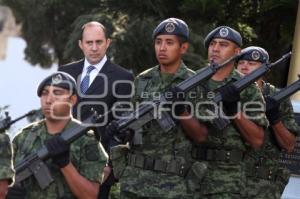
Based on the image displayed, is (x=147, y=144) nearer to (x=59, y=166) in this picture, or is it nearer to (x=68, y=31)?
(x=59, y=166)

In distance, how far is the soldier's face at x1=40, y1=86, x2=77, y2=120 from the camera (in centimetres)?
479

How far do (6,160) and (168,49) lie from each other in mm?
1614

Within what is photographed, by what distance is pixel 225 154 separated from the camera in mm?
5734

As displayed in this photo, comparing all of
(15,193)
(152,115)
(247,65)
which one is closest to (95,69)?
(152,115)

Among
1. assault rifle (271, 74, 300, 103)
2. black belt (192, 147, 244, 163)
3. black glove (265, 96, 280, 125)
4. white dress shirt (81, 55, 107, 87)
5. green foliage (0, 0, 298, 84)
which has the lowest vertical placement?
black belt (192, 147, 244, 163)

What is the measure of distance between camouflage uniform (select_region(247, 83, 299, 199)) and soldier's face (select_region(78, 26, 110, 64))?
1319mm

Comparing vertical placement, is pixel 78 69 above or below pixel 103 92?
above

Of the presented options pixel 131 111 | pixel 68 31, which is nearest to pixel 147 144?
pixel 131 111

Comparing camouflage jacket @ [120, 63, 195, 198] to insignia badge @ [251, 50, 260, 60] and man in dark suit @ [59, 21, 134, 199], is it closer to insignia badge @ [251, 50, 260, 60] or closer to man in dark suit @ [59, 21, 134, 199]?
man in dark suit @ [59, 21, 134, 199]

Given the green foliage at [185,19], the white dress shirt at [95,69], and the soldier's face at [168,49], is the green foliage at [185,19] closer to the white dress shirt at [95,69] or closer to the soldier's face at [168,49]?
the white dress shirt at [95,69]

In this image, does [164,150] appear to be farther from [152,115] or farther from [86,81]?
[86,81]

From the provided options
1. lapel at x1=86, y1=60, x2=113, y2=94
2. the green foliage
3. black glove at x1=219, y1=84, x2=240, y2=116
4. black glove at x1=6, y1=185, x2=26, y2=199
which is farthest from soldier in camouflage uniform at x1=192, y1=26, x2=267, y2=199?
the green foliage

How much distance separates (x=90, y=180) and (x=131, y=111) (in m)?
0.85

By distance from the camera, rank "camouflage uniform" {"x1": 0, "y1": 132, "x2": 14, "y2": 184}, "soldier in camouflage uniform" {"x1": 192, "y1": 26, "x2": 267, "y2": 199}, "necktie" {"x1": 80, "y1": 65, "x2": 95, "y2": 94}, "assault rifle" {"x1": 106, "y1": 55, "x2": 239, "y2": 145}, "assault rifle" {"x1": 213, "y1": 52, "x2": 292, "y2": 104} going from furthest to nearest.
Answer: "necktie" {"x1": 80, "y1": 65, "x2": 95, "y2": 94}
"soldier in camouflage uniform" {"x1": 192, "y1": 26, "x2": 267, "y2": 199}
"assault rifle" {"x1": 213, "y1": 52, "x2": 292, "y2": 104}
"assault rifle" {"x1": 106, "y1": 55, "x2": 239, "y2": 145}
"camouflage uniform" {"x1": 0, "y1": 132, "x2": 14, "y2": 184}
